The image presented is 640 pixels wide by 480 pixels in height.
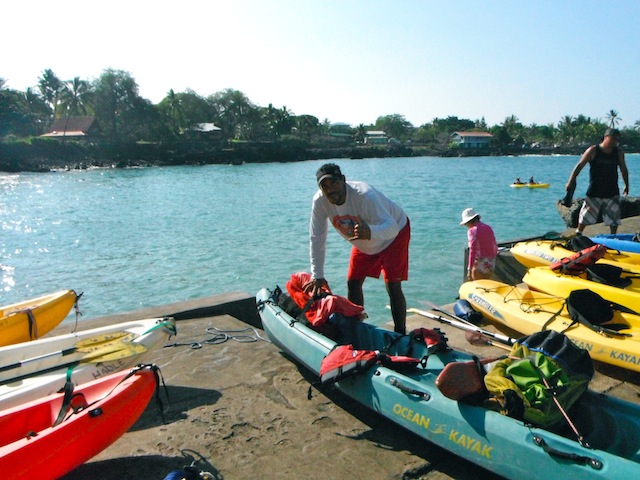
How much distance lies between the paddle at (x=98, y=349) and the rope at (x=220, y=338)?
105 cm

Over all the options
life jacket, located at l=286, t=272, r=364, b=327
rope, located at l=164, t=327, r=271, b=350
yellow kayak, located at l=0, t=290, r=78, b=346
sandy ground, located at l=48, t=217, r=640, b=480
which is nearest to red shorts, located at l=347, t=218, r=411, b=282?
life jacket, located at l=286, t=272, r=364, b=327

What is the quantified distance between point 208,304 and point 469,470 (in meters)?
4.26

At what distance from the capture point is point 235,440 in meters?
3.63

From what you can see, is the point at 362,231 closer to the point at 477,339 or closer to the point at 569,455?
the point at 477,339

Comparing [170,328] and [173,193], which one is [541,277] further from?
[173,193]

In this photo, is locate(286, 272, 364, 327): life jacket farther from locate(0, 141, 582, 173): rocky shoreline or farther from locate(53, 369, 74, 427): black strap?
locate(0, 141, 582, 173): rocky shoreline

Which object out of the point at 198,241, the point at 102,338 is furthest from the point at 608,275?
the point at 198,241

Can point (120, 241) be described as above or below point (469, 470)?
below

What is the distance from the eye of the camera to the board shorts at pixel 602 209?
785 cm

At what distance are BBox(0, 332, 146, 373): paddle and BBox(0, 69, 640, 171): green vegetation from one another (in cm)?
7549

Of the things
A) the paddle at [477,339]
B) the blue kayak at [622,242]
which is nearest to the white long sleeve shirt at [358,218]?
the paddle at [477,339]

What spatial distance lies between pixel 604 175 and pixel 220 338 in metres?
6.12

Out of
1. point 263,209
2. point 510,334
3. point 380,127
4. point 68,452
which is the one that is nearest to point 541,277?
point 510,334

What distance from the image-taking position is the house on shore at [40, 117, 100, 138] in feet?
265
